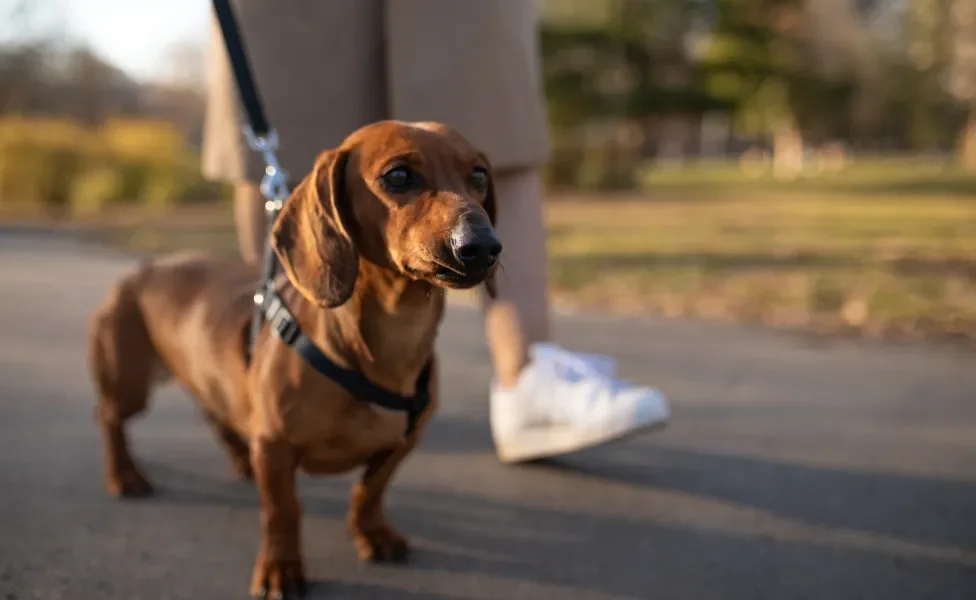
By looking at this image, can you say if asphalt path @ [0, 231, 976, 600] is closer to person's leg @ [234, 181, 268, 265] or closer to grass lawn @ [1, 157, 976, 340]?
person's leg @ [234, 181, 268, 265]

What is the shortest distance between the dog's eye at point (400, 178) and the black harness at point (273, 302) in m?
0.42

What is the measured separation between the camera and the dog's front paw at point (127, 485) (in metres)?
2.51

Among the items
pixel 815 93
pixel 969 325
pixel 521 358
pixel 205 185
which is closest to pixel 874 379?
pixel 969 325

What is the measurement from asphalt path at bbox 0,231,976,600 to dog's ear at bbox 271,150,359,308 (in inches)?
27.2

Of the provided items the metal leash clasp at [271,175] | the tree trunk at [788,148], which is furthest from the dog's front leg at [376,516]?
the tree trunk at [788,148]

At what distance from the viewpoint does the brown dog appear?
1.70m

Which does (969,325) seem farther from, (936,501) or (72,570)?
(72,570)

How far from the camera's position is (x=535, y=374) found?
258cm

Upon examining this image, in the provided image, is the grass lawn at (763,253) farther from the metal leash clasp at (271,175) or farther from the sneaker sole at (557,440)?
the metal leash clasp at (271,175)

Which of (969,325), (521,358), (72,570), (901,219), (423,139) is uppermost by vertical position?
(423,139)

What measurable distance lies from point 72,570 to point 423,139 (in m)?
1.28

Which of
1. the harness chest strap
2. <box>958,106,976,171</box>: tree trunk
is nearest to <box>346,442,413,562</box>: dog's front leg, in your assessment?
the harness chest strap

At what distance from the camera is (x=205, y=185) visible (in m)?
14.9

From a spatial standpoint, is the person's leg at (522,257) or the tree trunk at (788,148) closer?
the person's leg at (522,257)
